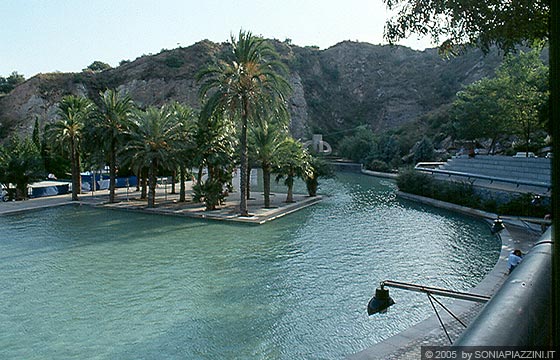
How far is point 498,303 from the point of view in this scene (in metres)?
2.25

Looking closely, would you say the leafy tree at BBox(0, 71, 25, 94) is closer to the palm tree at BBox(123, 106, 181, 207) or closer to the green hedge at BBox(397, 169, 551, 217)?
the palm tree at BBox(123, 106, 181, 207)

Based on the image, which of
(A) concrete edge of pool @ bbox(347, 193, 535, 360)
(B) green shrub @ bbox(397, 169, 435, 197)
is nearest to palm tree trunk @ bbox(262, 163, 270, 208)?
(B) green shrub @ bbox(397, 169, 435, 197)

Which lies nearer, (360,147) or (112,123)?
(112,123)

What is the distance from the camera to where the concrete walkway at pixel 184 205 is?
20703 millimetres

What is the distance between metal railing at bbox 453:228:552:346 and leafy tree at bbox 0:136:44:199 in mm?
28215

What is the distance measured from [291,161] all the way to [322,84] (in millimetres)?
68252

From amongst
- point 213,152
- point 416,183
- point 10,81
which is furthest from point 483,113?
point 10,81

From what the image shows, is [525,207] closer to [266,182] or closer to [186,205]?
[266,182]

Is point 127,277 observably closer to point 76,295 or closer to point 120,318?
point 76,295

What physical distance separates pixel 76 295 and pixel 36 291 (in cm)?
116

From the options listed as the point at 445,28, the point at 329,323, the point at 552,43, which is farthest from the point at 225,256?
the point at 552,43

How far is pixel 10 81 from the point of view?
86.3m

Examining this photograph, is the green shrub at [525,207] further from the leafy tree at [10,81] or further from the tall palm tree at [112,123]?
the leafy tree at [10,81]

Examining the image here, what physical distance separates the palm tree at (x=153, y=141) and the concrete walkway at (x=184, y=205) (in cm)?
214
